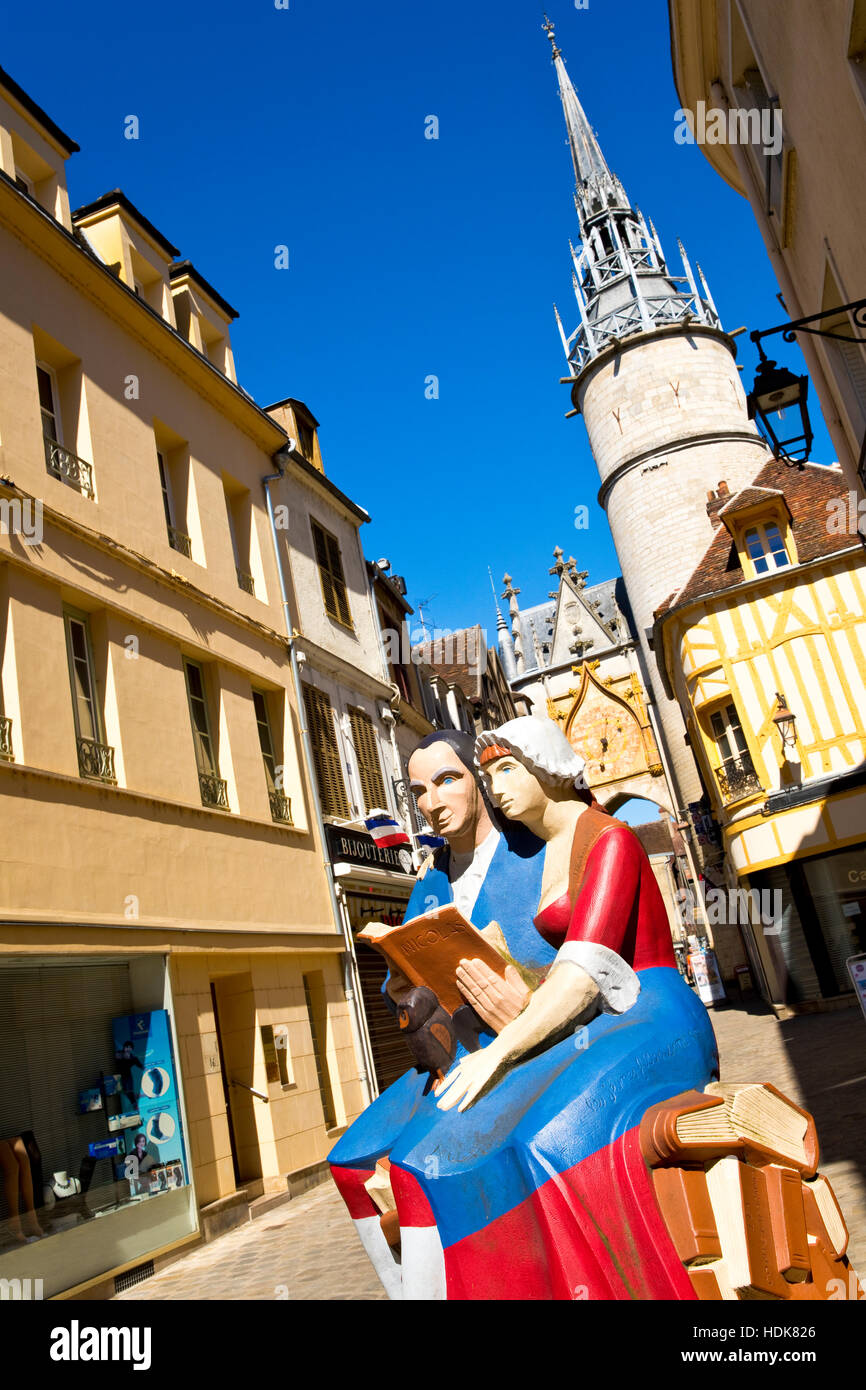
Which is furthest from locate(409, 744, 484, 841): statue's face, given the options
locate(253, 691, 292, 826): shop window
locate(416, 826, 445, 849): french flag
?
locate(253, 691, 292, 826): shop window

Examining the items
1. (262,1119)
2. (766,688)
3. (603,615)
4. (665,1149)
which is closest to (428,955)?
(665,1149)

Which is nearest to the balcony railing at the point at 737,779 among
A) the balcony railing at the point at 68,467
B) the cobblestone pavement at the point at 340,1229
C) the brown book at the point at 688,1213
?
the cobblestone pavement at the point at 340,1229

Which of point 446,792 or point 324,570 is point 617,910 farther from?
point 324,570

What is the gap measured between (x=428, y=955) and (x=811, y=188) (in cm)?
833

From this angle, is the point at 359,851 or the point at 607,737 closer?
the point at 359,851

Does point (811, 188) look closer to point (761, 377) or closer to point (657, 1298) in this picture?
point (761, 377)

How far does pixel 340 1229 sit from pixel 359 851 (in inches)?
280

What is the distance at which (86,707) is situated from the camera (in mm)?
10180

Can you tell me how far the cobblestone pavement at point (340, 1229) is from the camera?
21.1 ft

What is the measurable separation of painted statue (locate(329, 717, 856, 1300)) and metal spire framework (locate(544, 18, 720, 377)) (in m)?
37.5

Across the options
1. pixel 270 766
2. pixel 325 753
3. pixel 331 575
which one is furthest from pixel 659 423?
pixel 270 766

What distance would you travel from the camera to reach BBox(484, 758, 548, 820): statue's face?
325 centimetres

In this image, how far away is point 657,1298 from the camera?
7.47 feet
